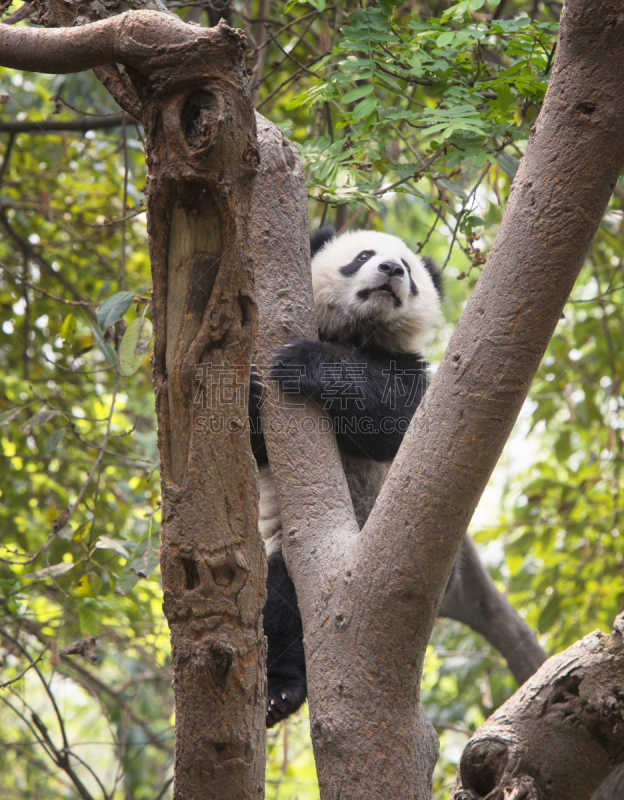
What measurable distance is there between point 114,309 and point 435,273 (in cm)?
221

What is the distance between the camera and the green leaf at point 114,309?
349cm

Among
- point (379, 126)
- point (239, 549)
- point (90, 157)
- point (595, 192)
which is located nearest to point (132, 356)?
point (379, 126)

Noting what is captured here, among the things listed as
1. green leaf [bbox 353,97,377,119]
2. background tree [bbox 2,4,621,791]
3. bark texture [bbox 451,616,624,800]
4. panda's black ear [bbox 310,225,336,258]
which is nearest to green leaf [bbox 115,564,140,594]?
background tree [bbox 2,4,621,791]

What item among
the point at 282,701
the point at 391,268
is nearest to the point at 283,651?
the point at 282,701

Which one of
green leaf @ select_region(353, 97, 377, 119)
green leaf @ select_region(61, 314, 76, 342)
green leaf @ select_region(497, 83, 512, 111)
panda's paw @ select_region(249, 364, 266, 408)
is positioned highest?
green leaf @ select_region(497, 83, 512, 111)

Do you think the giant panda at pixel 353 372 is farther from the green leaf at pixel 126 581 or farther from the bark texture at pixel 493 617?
the bark texture at pixel 493 617

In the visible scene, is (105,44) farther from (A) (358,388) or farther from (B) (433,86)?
(B) (433,86)

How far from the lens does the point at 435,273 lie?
4.78m

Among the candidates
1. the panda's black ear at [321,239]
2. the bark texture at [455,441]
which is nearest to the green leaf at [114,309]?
the panda's black ear at [321,239]

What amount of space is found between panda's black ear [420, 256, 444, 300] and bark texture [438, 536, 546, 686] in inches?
65.3

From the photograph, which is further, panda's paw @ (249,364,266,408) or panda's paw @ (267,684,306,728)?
panda's paw @ (267,684,306,728)

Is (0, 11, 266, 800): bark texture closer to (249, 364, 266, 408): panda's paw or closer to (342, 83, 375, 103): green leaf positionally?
(249, 364, 266, 408): panda's paw

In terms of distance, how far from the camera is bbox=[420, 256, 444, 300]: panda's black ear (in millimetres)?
4758

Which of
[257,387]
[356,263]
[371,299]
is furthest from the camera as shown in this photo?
[356,263]
